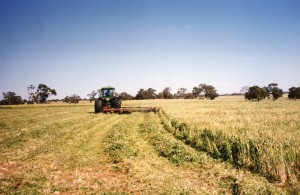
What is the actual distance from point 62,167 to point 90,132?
6401 mm

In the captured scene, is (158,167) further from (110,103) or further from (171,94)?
(171,94)

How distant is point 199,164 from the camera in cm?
756

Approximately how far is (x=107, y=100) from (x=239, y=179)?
21.9 metres

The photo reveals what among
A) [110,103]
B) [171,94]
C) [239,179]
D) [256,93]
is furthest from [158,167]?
[171,94]

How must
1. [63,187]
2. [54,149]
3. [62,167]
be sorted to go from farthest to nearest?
[54,149] < [62,167] < [63,187]

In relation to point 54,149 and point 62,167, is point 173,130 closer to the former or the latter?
point 54,149

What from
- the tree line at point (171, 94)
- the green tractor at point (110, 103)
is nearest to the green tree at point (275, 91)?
the tree line at point (171, 94)

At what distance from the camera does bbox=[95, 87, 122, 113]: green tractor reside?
1033 inches

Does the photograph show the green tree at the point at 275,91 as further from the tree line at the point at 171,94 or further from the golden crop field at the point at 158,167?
the golden crop field at the point at 158,167

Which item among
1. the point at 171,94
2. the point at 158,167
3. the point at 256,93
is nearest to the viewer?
the point at 158,167

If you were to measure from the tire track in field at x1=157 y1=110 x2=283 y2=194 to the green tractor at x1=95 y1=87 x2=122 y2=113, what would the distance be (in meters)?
19.4

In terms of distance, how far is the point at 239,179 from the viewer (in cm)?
588

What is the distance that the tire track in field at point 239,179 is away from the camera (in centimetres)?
523

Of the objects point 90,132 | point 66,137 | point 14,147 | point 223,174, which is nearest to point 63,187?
point 223,174
